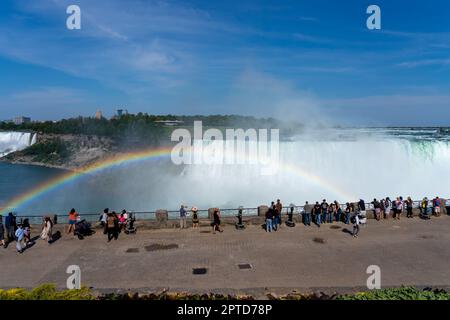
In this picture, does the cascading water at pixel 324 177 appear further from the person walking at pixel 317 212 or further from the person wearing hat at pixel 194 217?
the person wearing hat at pixel 194 217

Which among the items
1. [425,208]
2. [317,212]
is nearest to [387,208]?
[425,208]

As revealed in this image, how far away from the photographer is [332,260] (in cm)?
948

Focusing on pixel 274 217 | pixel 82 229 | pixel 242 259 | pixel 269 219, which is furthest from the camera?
pixel 274 217

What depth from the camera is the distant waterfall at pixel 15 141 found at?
9019cm

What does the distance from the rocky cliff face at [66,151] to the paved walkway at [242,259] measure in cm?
6639

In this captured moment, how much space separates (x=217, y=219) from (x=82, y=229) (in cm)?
484

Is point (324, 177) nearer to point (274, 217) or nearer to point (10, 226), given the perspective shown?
point (274, 217)

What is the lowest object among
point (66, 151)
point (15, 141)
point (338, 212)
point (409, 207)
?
point (338, 212)

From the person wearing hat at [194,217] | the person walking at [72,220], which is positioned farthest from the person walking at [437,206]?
the person walking at [72,220]

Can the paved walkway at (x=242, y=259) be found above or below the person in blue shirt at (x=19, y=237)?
below

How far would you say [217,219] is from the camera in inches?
470

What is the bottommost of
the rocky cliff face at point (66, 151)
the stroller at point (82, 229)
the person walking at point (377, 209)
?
the stroller at point (82, 229)
